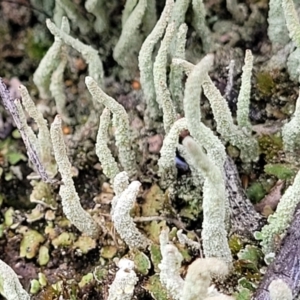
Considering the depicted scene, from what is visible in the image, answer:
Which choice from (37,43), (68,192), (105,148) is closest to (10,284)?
(68,192)

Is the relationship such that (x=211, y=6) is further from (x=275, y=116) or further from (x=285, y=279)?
(x=285, y=279)

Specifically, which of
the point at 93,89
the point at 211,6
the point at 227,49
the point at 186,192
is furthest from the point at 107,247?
the point at 211,6

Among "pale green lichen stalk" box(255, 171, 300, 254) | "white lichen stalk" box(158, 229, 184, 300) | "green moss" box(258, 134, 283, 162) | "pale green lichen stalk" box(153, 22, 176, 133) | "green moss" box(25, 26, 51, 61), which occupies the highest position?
"green moss" box(25, 26, 51, 61)

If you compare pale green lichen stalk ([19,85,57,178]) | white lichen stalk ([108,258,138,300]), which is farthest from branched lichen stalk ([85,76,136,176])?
white lichen stalk ([108,258,138,300])

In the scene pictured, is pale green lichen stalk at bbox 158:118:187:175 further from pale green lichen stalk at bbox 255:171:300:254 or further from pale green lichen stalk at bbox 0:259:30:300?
pale green lichen stalk at bbox 0:259:30:300

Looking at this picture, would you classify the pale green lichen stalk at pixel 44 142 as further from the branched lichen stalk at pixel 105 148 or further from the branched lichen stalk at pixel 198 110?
the branched lichen stalk at pixel 198 110
